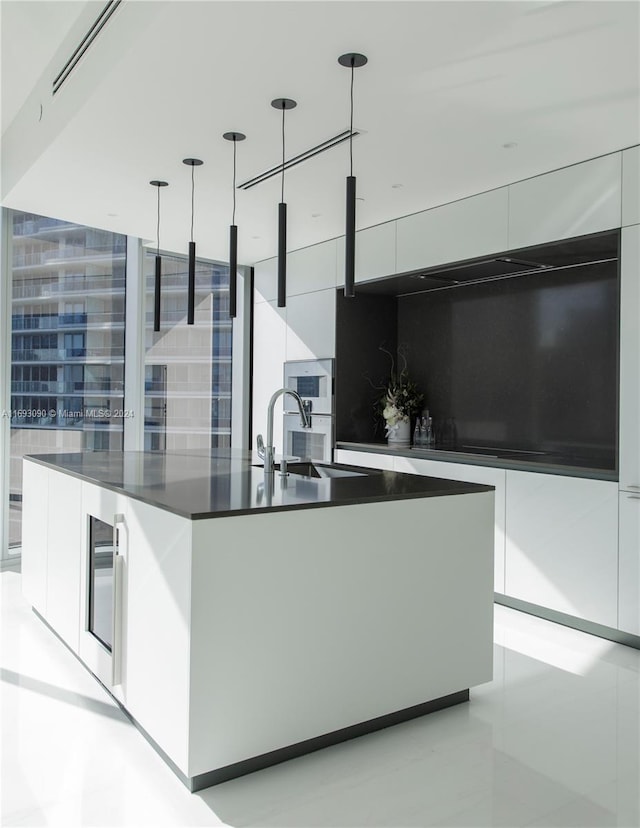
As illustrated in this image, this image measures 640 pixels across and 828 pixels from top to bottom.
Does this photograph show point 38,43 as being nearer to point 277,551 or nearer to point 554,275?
point 277,551

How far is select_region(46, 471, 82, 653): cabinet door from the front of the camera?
316 cm

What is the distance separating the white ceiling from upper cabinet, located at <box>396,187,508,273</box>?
12 centimetres

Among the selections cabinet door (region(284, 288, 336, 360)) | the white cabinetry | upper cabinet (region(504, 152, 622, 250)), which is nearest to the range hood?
upper cabinet (region(504, 152, 622, 250))

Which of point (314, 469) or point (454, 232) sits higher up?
point (454, 232)

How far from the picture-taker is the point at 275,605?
2299mm

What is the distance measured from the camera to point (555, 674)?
3.19m

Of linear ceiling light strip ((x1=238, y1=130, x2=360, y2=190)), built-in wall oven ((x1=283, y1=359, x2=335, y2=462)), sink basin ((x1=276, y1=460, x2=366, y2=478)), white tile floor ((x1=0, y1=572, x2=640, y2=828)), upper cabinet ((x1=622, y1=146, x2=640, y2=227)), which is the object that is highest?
linear ceiling light strip ((x1=238, y1=130, x2=360, y2=190))

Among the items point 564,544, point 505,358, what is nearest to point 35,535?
point 564,544

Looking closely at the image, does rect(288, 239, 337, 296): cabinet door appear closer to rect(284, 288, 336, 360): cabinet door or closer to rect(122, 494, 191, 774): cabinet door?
rect(284, 288, 336, 360): cabinet door

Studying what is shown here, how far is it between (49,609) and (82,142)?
7.77ft

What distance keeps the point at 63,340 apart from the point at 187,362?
1164 millimetres

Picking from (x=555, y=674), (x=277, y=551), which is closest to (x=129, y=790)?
(x=277, y=551)

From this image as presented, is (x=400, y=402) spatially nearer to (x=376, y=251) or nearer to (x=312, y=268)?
(x=376, y=251)

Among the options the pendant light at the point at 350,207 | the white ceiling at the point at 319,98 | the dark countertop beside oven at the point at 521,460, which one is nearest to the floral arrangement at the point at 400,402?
the dark countertop beside oven at the point at 521,460
